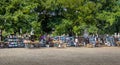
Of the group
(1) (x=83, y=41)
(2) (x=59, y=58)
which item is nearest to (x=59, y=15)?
(1) (x=83, y=41)

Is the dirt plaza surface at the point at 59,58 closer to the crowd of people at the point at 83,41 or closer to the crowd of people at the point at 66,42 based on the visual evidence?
the crowd of people at the point at 66,42

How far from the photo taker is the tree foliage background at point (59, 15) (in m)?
41.6

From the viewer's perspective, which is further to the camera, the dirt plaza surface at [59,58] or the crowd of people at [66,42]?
the crowd of people at [66,42]

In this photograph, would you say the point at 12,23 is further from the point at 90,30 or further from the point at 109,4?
the point at 109,4

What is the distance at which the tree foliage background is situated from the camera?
41.6 m

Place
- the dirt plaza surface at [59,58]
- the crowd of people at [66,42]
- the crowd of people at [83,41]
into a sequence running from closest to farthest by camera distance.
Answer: the dirt plaza surface at [59,58] → the crowd of people at [66,42] → the crowd of people at [83,41]

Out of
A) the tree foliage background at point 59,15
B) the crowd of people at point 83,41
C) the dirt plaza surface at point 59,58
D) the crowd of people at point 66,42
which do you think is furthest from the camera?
the tree foliage background at point 59,15

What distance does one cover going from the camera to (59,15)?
46.8m

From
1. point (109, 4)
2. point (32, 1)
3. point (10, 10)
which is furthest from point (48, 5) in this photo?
point (109, 4)

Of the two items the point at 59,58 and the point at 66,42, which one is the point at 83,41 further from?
the point at 59,58

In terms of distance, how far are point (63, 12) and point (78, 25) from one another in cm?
304

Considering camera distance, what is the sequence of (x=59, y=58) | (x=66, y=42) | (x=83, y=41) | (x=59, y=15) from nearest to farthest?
(x=59, y=58) < (x=66, y=42) < (x=83, y=41) < (x=59, y=15)

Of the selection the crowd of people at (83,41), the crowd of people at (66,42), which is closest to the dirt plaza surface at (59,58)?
the crowd of people at (66,42)

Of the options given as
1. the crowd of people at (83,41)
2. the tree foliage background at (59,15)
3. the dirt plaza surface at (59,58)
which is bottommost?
the crowd of people at (83,41)
